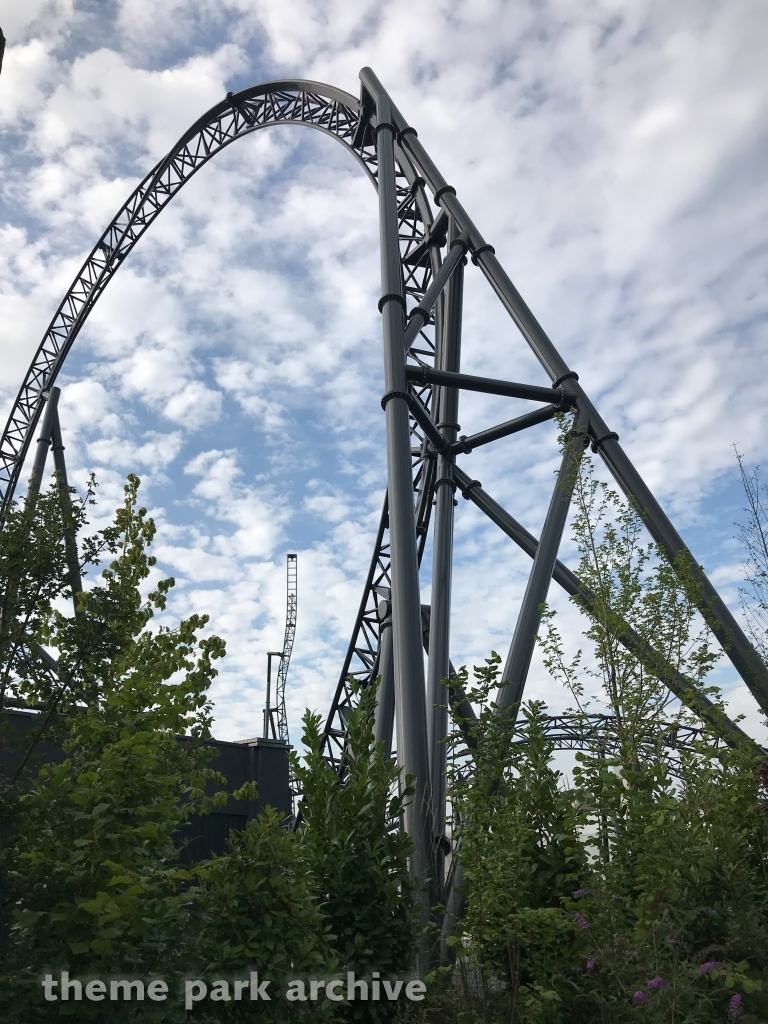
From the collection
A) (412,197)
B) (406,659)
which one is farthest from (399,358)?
(412,197)

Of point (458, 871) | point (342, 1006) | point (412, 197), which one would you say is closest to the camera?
point (342, 1006)

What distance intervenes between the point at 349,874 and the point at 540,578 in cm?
426

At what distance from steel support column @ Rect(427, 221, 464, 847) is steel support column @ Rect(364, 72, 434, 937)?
7.8 inches

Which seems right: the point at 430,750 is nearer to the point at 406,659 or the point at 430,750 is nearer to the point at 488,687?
the point at 406,659

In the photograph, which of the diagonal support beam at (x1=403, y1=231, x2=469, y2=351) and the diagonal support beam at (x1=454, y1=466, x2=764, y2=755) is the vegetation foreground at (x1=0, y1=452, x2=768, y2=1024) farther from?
the diagonal support beam at (x1=403, y1=231, x2=469, y2=351)

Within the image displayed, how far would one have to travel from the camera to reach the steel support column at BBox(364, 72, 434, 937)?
645cm

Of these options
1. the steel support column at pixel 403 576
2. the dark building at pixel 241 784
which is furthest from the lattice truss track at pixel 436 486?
the dark building at pixel 241 784

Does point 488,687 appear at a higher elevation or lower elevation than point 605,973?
higher

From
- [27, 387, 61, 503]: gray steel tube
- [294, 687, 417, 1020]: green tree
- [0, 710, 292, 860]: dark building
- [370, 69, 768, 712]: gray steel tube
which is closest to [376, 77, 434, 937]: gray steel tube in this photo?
[294, 687, 417, 1020]: green tree

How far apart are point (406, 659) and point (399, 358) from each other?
3333 millimetres

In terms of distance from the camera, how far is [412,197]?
1352 centimetres

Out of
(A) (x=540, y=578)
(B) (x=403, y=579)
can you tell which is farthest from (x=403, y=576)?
(A) (x=540, y=578)

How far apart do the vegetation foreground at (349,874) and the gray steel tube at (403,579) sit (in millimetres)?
539

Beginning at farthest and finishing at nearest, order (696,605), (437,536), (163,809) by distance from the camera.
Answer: (437,536)
(696,605)
(163,809)
